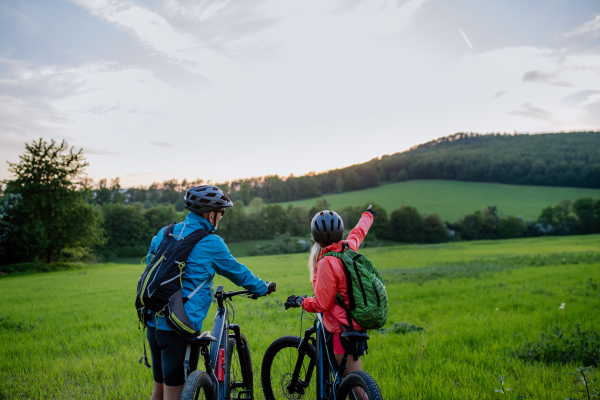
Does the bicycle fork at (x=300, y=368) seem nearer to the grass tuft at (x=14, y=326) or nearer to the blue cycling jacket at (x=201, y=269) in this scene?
the blue cycling jacket at (x=201, y=269)

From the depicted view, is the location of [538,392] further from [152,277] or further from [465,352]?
[152,277]

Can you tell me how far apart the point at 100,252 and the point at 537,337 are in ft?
229

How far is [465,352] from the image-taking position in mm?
5574

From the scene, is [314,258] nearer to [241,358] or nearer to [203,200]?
[203,200]

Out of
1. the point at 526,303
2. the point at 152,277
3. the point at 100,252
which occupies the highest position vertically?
the point at 152,277

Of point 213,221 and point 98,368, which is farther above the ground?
point 213,221

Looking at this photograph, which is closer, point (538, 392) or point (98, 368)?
point (538, 392)

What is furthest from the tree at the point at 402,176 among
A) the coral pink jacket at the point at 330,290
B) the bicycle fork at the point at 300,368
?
the coral pink jacket at the point at 330,290

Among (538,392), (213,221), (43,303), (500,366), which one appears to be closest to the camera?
(213,221)

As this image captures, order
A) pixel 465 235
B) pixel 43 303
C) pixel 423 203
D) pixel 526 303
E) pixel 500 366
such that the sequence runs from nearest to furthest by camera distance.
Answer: pixel 500 366 < pixel 526 303 < pixel 43 303 < pixel 465 235 < pixel 423 203

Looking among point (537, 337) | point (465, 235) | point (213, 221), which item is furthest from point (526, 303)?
point (465, 235)

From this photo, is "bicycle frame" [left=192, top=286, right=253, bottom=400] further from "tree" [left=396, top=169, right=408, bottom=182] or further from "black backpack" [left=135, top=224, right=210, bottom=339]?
"tree" [left=396, top=169, right=408, bottom=182]

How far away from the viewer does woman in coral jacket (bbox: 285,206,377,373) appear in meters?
2.99

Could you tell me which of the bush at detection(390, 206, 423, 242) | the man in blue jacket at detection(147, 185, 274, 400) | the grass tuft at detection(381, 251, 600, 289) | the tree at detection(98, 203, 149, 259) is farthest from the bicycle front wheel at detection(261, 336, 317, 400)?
the bush at detection(390, 206, 423, 242)
